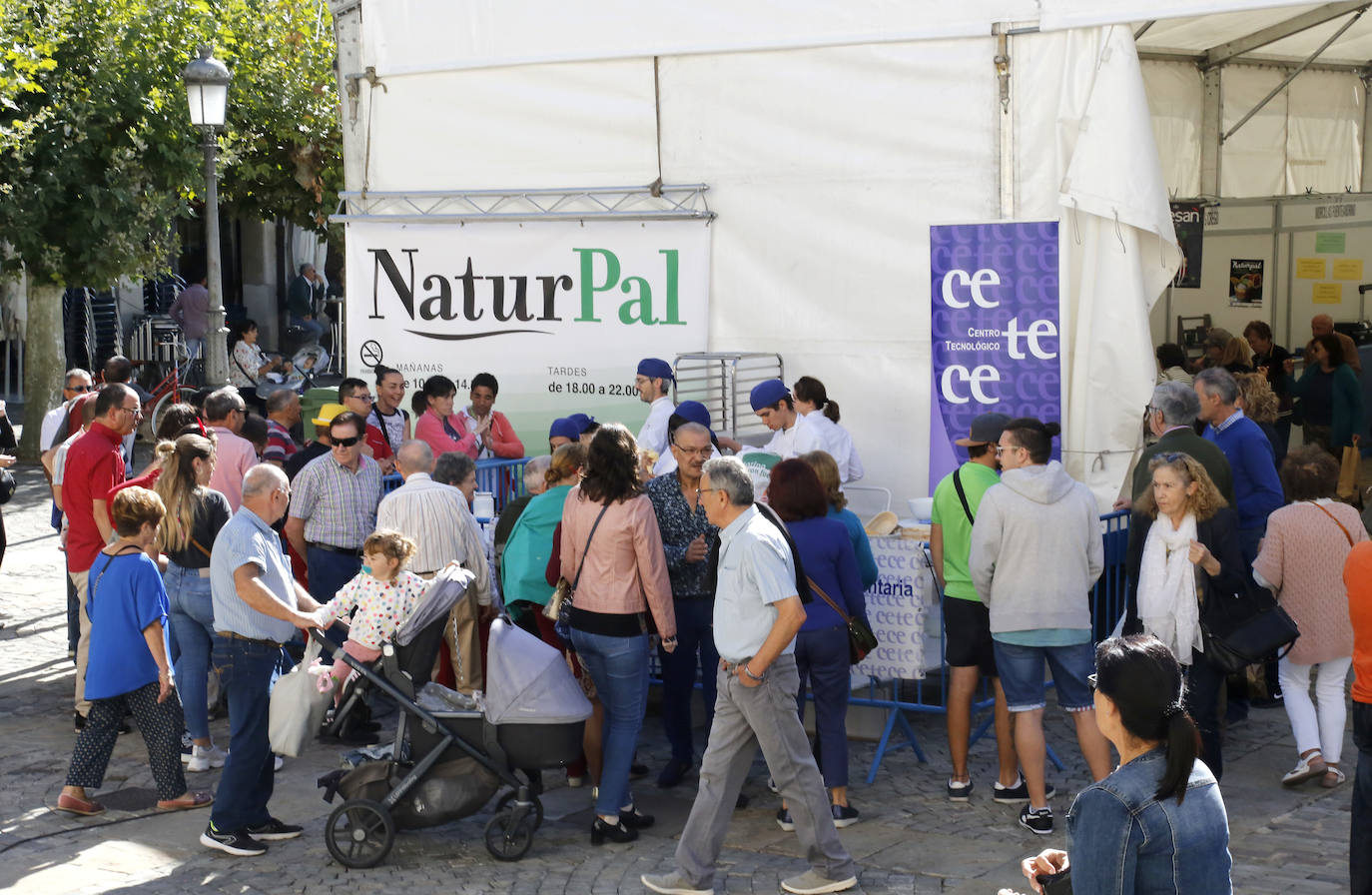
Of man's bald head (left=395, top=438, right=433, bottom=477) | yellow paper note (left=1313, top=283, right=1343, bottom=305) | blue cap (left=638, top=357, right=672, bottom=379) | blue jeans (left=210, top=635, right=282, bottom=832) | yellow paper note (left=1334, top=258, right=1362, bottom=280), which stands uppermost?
yellow paper note (left=1334, top=258, right=1362, bottom=280)

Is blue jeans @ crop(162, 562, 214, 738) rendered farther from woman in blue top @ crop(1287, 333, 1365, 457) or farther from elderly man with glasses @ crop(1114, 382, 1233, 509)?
woman in blue top @ crop(1287, 333, 1365, 457)

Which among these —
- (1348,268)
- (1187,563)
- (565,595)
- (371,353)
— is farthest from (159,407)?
(1187,563)

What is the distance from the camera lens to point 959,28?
8805mm

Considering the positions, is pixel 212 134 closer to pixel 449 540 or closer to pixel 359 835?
pixel 449 540

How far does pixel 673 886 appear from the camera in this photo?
19.1 ft

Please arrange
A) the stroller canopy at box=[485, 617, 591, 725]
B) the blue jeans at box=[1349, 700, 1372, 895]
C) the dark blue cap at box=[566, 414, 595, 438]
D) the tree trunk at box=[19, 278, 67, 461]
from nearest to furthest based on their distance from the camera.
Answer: the blue jeans at box=[1349, 700, 1372, 895] → the stroller canopy at box=[485, 617, 591, 725] → the dark blue cap at box=[566, 414, 595, 438] → the tree trunk at box=[19, 278, 67, 461]

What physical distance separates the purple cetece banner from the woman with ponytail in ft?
13.9

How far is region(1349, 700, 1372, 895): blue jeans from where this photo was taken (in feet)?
16.2

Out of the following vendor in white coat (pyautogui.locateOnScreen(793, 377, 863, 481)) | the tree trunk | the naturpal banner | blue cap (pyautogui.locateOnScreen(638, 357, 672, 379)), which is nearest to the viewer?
vendor in white coat (pyautogui.locateOnScreen(793, 377, 863, 481))

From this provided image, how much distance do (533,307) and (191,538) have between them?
3999 millimetres

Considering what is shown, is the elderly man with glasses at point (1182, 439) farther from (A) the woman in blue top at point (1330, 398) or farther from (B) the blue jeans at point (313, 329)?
(B) the blue jeans at point (313, 329)

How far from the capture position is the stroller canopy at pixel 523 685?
6238 mm

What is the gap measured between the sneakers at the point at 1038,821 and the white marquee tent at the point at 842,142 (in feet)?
9.00

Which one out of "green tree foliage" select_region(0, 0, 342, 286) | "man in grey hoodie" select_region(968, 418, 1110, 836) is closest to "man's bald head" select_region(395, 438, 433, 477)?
"man in grey hoodie" select_region(968, 418, 1110, 836)
